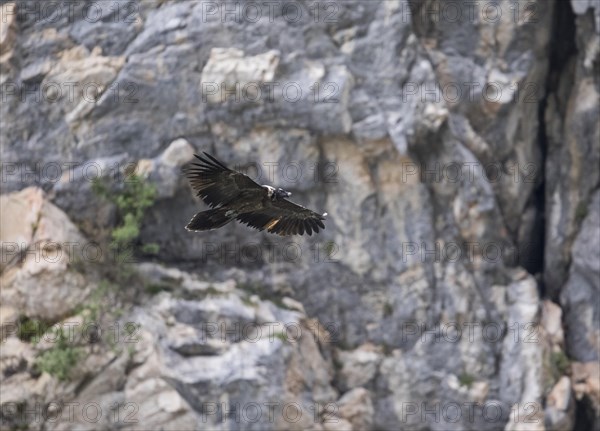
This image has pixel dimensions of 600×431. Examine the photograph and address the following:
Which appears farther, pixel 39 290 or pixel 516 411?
pixel 516 411

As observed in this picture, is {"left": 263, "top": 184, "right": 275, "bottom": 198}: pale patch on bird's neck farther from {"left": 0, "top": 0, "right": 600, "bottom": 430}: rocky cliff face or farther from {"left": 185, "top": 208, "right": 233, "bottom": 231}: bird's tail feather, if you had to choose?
{"left": 0, "top": 0, "right": 600, "bottom": 430}: rocky cliff face

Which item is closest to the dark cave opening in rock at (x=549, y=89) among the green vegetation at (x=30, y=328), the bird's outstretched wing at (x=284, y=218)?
the bird's outstretched wing at (x=284, y=218)

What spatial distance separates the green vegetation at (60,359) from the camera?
14.6 metres

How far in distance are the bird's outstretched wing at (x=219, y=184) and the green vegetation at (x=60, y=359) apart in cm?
433

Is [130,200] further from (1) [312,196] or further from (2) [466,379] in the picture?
(2) [466,379]

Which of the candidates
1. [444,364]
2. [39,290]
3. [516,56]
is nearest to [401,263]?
[444,364]

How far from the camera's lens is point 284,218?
12641 millimetres

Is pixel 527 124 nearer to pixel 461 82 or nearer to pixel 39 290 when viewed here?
pixel 461 82

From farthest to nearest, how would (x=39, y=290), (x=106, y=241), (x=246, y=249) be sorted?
1. (x=246, y=249)
2. (x=106, y=241)
3. (x=39, y=290)

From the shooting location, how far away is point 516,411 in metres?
16.8

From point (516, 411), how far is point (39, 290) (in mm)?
7393

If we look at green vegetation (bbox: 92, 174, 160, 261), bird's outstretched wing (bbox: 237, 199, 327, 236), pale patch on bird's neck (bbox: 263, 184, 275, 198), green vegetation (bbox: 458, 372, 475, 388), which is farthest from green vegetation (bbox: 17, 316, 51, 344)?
green vegetation (bbox: 458, 372, 475, 388)

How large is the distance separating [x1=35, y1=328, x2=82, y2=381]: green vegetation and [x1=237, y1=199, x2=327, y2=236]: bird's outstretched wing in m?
3.72

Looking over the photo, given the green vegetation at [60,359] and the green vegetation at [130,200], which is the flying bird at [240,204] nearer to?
the green vegetation at [60,359]
